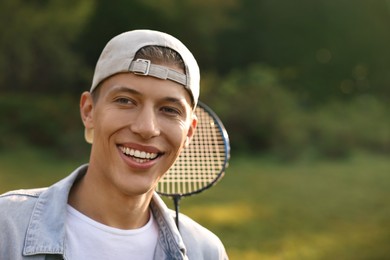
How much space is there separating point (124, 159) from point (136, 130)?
90 mm

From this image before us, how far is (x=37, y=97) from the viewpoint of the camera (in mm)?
11477

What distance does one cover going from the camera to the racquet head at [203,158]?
2.52m

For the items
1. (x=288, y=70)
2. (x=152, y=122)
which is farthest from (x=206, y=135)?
(x=288, y=70)

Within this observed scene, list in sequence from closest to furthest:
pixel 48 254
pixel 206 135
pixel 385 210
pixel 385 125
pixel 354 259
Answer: pixel 48 254 → pixel 206 135 → pixel 354 259 → pixel 385 210 → pixel 385 125

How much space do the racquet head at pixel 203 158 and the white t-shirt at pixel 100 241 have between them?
0.61 metres

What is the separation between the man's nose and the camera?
1.78 metres

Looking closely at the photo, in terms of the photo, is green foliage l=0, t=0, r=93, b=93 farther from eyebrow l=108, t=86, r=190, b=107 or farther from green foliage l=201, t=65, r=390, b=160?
eyebrow l=108, t=86, r=190, b=107

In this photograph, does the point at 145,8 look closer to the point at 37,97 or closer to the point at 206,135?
the point at 37,97

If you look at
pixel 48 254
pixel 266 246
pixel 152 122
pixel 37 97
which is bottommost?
pixel 48 254

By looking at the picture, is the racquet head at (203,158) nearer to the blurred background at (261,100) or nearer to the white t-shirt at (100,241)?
→ the white t-shirt at (100,241)

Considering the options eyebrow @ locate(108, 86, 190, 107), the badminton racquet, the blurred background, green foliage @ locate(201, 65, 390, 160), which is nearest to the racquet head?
the badminton racquet

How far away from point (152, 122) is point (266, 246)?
246 inches

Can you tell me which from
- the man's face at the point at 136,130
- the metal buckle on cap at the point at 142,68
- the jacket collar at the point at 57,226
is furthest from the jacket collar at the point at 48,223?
the metal buckle on cap at the point at 142,68

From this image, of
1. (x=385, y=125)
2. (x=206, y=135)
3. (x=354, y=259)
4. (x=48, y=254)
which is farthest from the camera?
(x=385, y=125)
